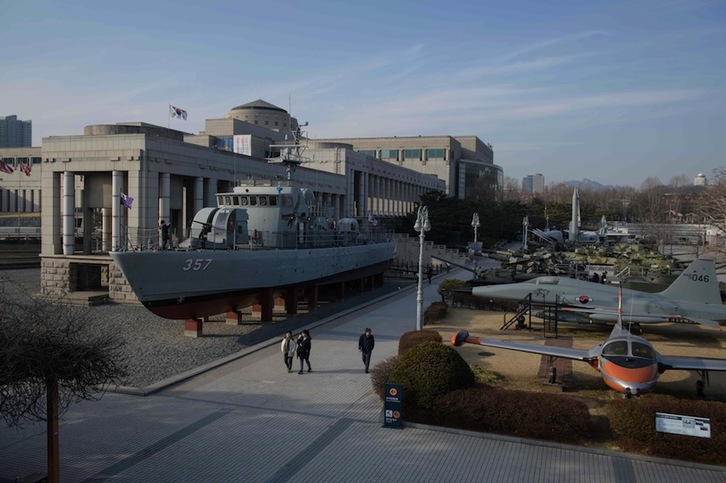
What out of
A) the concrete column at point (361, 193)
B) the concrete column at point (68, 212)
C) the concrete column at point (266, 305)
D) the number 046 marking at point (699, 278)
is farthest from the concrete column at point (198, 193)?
the concrete column at point (361, 193)

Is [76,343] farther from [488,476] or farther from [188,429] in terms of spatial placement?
[488,476]

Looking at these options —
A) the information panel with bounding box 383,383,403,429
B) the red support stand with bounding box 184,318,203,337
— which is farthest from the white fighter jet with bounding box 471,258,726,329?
the red support stand with bounding box 184,318,203,337

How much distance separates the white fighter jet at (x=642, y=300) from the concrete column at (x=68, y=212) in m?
26.4

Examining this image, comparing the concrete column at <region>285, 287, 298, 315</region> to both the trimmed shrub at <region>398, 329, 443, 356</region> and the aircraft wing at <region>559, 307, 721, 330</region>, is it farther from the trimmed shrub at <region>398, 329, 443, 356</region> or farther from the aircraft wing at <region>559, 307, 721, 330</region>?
the aircraft wing at <region>559, 307, 721, 330</region>

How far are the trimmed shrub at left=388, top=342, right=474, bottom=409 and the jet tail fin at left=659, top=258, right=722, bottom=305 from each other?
13688 millimetres

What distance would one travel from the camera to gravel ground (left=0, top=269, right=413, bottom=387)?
17844 millimetres

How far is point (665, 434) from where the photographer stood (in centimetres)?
1123

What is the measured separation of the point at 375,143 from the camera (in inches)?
4146

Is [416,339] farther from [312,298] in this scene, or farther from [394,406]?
[312,298]

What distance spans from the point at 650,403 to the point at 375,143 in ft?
316

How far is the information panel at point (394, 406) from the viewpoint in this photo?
12.9 m

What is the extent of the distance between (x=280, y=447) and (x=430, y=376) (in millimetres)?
3803

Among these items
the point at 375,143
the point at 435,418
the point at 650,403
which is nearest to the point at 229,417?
the point at 435,418

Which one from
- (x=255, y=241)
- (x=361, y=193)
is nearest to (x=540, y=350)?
(x=255, y=241)
